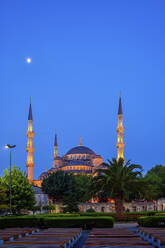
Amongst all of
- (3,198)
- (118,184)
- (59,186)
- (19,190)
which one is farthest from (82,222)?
(59,186)

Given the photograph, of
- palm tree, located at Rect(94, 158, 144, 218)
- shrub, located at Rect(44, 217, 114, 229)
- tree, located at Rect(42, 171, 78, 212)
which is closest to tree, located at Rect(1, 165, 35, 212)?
palm tree, located at Rect(94, 158, 144, 218)

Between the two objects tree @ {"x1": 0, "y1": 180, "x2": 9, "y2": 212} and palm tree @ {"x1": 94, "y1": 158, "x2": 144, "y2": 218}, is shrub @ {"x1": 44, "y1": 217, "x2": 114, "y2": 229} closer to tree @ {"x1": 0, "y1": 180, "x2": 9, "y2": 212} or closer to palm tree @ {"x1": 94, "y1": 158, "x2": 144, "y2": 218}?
palm tree @ {"x1": 94, "y1": 158, "x2": 144, "y2": 218}

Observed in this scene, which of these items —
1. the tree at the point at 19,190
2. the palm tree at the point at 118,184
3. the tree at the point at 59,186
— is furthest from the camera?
the tree at the point at 59,186

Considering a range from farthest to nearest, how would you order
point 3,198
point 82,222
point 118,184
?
1. point 3,198
2. point 118,184
3. point 82,222

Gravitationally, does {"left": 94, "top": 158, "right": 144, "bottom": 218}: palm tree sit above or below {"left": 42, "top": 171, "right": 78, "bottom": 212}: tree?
above

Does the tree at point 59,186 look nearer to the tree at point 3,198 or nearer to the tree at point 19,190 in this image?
the tree at point 19,190

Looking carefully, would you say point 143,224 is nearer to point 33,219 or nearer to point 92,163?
point 33,219

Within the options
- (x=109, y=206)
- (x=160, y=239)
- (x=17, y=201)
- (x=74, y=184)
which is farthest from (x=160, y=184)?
(x=160, y=239)

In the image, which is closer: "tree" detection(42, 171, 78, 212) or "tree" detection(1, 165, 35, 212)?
"tree" detection(1, 165, 35, 212)

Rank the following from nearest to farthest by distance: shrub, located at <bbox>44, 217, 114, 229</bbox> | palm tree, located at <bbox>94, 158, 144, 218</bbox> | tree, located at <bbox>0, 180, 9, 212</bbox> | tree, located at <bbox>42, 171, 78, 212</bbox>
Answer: shrub, located at <bbox>44, 217, 114, 229</bbox>, palm tree, located at <bbox>94, 158, 144, 218</bbox>, tree, located at <bbox>0, 180, 9, 212</bbox>, tree, located at <bbox>42, 171, 78, 212</bbox>

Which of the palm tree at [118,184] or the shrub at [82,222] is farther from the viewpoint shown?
the palm tree at [118,184]

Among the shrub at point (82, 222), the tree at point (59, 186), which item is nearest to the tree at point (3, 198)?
the shrub at point (82, 222)

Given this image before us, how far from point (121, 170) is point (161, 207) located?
34.5 m

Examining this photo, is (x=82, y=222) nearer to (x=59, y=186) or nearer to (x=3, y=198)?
(x=3, y=198)
